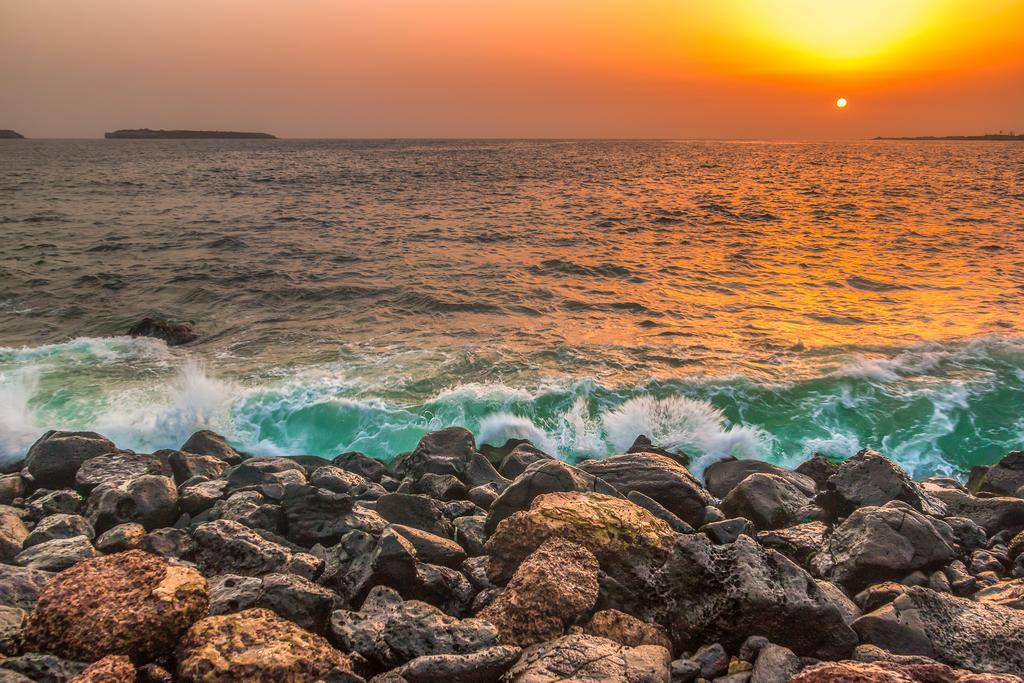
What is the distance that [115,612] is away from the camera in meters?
3.48

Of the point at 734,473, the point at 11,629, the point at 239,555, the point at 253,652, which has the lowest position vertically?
the point at 734,473

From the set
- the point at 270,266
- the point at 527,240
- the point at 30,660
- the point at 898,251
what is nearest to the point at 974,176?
the point at 898,251

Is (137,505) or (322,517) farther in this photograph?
(137,505)

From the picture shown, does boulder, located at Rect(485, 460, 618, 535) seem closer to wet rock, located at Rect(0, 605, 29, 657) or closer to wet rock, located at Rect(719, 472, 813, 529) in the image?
wet rock, located at Rect(719, 472, 813, 529)

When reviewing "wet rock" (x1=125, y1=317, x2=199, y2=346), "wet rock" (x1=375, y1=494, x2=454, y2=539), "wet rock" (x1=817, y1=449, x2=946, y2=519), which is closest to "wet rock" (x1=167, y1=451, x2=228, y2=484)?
"wet rock" (x1=375, y1=494, x2=454, y2=539)

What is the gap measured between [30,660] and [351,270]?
1659cm

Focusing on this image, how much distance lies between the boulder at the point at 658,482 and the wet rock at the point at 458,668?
284 cm

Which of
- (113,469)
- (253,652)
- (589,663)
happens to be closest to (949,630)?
(589,663)

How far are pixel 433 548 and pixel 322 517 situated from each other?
1.14m

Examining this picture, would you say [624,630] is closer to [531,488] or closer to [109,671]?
[531,488]

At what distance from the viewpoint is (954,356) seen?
11.4m

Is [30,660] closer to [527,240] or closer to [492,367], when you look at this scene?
[492,367]

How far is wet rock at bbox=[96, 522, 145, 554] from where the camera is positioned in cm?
493

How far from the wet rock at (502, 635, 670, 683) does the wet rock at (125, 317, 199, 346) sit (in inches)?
481
